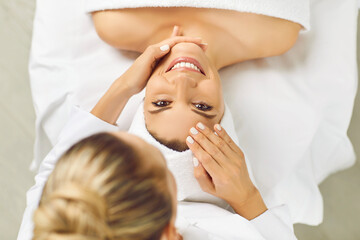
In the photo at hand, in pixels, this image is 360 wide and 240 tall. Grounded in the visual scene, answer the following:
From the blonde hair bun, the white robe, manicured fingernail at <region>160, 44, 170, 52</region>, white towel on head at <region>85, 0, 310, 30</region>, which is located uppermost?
white towel on head at <region>85, 0, 310, 30</region>

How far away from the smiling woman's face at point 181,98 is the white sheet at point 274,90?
0.28 m

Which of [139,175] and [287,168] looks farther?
[287,168]

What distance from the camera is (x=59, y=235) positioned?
60 cm

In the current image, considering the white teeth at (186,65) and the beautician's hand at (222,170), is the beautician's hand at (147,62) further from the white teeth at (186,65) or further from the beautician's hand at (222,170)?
the beautician's hand at (222,170)

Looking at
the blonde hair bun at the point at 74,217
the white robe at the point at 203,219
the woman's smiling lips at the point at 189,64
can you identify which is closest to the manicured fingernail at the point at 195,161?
the white robe at the point at 203,219

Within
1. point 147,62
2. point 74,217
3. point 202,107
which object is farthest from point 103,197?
point 147,62

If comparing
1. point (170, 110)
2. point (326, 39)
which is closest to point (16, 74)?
point (170, 110)

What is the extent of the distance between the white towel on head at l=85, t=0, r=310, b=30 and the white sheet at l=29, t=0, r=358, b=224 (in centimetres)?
14

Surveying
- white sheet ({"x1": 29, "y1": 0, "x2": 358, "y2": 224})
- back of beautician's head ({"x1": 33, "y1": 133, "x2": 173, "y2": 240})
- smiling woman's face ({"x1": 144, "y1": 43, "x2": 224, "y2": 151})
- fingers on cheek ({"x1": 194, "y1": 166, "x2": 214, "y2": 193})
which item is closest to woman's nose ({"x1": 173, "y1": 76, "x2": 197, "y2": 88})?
smiling woman's face ({"x1": 144, "y1": 43, "x2": 224, "y2": 151})

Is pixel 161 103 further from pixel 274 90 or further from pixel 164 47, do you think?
pixel 274 90

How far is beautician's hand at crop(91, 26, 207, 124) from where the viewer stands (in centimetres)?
125

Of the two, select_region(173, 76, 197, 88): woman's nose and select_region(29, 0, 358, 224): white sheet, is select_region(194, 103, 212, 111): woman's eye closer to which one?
select_region(173, 76, 197, 88): woman's nose

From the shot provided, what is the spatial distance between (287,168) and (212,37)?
53cm

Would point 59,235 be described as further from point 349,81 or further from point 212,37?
point 349,81
